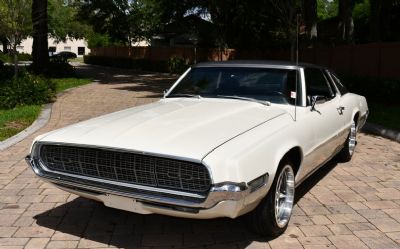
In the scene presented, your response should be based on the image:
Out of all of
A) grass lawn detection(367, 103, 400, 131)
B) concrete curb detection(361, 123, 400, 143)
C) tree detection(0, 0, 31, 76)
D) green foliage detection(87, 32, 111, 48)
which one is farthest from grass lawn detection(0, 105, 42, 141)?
green foliage detection(87, 32, 111, 48)

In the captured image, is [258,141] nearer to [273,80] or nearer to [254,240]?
[254,240]

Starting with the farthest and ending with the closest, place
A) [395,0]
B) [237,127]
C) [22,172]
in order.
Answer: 1. [395,0]
2. [22,172]
3. [237,127]

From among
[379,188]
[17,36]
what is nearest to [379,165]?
[379,188]

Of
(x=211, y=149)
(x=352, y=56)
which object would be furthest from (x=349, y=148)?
(x=352, y=56)

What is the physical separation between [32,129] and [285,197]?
6568 millimetres

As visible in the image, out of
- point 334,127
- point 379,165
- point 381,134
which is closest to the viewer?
point 334,127

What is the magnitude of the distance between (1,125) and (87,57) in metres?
40.4

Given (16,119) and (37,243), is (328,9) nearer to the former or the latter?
(16,119)

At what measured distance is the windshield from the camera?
520 centimetres

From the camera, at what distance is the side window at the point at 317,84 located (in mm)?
5537

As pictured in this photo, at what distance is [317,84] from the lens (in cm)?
589

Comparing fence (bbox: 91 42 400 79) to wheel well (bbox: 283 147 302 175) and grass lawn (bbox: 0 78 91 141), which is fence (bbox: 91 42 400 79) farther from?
wheel well (bbox: 283 147 302 175)

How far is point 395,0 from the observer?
102ft

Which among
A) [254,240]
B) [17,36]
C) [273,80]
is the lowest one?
[254,240]
